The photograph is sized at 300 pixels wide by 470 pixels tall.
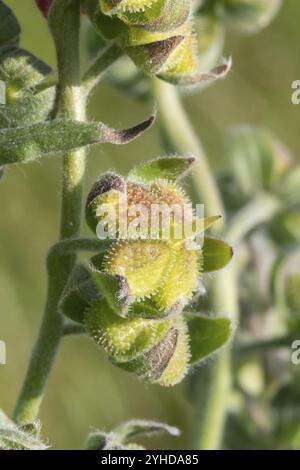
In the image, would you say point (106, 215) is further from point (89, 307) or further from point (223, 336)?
point (223, 336)

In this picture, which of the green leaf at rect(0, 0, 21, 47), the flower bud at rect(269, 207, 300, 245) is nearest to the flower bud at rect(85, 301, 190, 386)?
the green leaf at rect(0, 0, 21, 47)

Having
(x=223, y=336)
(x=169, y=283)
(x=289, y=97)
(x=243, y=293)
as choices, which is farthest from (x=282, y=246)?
(x=289, y=97)

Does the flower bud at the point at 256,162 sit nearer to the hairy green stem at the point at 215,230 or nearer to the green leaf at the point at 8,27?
the hairy green stem at the point at 215,230

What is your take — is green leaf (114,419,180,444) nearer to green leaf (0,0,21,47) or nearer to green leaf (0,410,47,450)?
green leaf (0,410,47,450)

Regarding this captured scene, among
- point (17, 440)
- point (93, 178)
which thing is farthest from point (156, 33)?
point (93, 178)

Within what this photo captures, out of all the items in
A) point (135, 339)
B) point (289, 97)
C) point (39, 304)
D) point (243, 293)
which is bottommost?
point (135, 339)

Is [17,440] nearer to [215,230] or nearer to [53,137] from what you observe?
[53,137]

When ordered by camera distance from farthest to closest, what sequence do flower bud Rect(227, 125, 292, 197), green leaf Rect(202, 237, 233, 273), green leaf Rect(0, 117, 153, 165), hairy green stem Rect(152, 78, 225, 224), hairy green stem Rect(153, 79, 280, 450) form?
flower bud Rect(227, 125, 292, 197), hairy green stem Rect(152, 78, 225, 224), hairy green stem Rect(153, 79, 280, 450), green leaf Rect(202, 237, 233, 273), green leaf Rect(0, 117, 153, 165)
